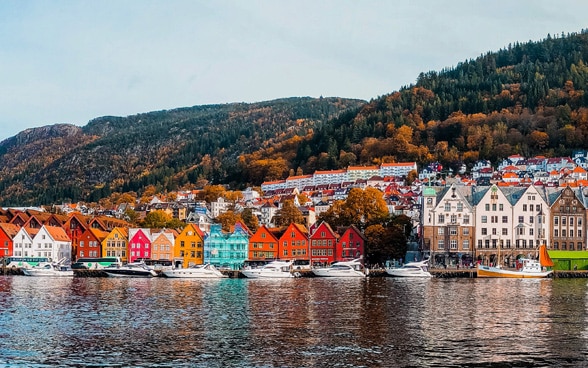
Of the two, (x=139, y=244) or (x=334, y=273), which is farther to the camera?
(x=139, y=244)

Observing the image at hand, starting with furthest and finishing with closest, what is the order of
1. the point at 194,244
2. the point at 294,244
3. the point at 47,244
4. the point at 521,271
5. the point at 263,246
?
1. the point at 194,244
2. the point at 47,244
3. the point at 263,246
4. the point at 294,244
5. the point at 521,271

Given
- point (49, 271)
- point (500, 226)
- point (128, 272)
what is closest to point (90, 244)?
point (49, 271)

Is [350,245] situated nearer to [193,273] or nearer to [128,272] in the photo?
[193,273]

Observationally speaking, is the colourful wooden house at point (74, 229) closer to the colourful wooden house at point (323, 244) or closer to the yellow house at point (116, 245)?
the yellow house at point (116, 245)

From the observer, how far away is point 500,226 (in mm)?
100812

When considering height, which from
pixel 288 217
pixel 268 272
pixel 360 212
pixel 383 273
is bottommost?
pixel 383 273

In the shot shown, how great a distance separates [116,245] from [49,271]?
16.7m

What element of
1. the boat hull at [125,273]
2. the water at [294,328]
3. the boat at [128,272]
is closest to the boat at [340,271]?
the boat at [128,272]

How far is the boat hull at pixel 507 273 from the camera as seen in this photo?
8750 cm

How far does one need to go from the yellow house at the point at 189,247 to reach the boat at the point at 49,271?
1666 cm

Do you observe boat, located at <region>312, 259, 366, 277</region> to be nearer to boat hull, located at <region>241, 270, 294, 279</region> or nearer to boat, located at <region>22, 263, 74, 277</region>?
boat hull, located at <region>241, 270, 294, 279</region>

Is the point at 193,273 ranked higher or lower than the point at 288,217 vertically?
lower

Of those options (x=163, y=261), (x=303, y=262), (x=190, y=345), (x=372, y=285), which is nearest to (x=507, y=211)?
(x=303, y=262)

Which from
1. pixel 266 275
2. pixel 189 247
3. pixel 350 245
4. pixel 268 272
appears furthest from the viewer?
pixel 189 247
